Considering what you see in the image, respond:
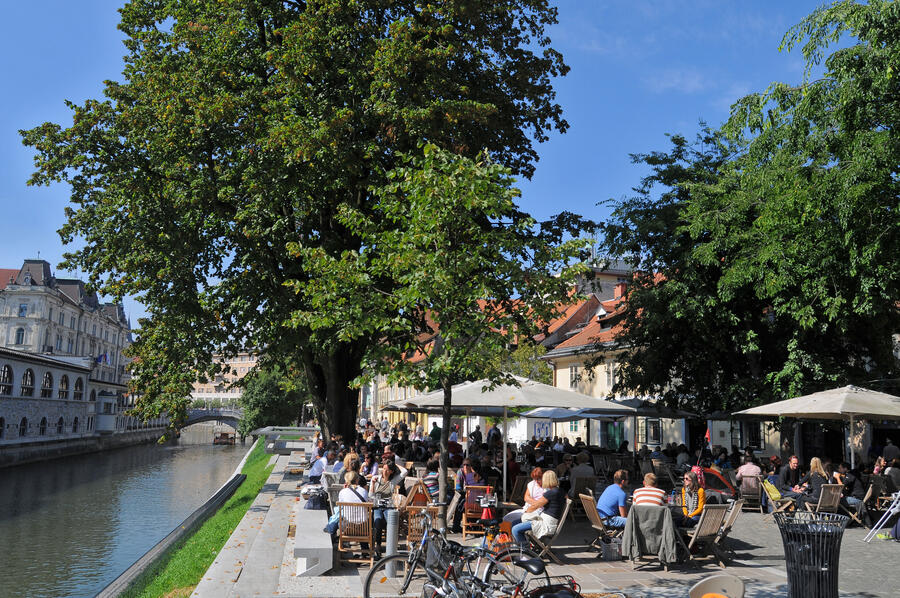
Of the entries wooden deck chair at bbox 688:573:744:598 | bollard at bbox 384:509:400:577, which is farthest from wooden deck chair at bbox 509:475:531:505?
wooden deck chair at bbox 688:573:744:598

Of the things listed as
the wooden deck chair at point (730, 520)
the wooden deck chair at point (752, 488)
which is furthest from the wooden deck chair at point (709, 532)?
the wooden deck chair at point (752, 488)

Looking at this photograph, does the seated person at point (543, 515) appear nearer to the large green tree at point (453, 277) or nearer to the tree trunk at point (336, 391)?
the large green tree at point (453, 277)

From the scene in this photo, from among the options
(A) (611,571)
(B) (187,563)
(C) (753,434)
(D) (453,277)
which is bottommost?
(B) (187,563)

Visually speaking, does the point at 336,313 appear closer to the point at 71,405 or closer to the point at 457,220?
the point at 457,220

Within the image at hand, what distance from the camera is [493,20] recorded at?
1847 centimetres

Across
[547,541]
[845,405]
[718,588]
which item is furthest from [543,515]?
[845,405]

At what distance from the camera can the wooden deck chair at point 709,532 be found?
9.44 metres

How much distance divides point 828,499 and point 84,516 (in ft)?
95.4

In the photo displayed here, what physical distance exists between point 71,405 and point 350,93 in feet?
206

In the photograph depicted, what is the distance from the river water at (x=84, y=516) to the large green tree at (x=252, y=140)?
6549 millimetres

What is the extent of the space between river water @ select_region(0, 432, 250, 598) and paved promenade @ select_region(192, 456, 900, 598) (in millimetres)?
9955

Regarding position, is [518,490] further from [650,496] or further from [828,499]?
[828,499]

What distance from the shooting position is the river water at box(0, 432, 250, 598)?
19844 millimetres

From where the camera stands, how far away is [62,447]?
62.7 meters
